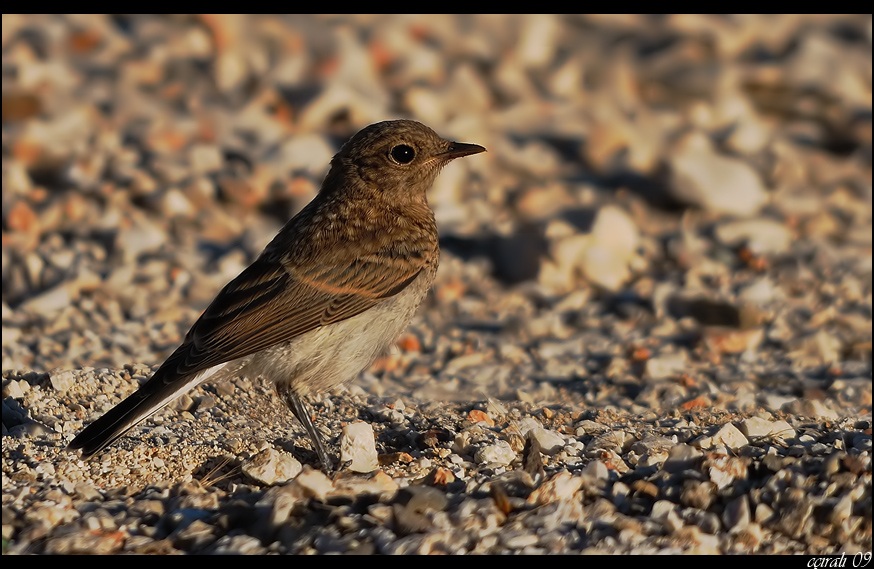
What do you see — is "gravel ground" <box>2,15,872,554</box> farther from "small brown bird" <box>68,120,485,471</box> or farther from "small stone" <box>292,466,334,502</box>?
"small brown bird" <box>68,120,485,471</box>

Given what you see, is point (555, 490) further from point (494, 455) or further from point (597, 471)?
point (494, 455)

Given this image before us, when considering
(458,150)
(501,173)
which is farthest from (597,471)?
(501,173)

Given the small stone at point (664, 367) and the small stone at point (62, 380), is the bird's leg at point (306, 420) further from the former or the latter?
the small stone at point (664, 367)

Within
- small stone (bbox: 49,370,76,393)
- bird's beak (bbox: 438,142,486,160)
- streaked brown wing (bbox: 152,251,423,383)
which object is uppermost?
bird's beak (bbox: 438,142,486,160)

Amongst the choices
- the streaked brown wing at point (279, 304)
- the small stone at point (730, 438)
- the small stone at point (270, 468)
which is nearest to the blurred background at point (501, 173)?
the streaked brown wing at point (279, 304)

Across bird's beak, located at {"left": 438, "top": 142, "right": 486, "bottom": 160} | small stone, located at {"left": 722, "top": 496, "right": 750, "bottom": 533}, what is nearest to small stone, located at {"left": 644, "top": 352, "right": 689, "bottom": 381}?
bird's beak, located at {"left": 438, "top": 142, "right": 486, "bottom": 160}
